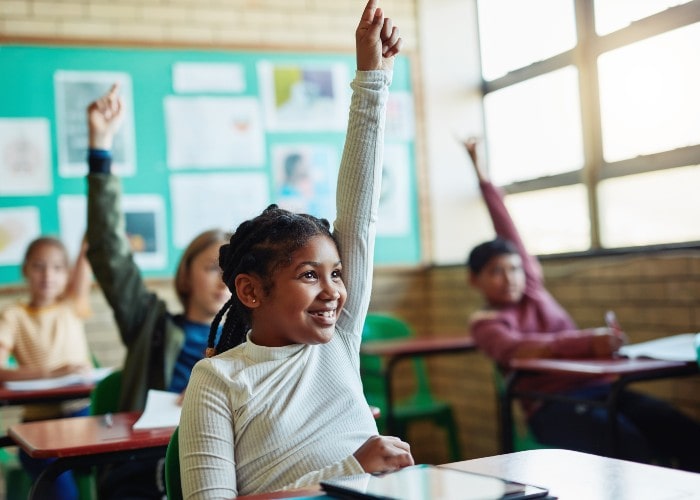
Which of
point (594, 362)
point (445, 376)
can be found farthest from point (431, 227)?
point (594, 362)

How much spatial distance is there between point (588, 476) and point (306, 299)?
0.53 m

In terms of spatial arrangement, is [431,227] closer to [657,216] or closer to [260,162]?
[260,162]

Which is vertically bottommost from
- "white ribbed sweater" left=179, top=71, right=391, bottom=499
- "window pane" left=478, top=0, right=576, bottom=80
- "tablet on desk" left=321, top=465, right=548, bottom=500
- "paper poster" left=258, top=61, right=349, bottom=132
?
"tablet on desk" left=321, top=465, right=548, bottom=500

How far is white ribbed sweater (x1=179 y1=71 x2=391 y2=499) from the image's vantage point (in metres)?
1.38

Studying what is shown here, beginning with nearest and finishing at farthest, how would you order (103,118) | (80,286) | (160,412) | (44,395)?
(160,412) < (103,118) < (44,395) < (80,286)

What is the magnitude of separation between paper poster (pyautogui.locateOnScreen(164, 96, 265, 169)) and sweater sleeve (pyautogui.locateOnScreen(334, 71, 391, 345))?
10.2ft

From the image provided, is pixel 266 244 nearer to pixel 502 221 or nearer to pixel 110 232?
pixel 110 232

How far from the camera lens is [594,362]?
2.85 m

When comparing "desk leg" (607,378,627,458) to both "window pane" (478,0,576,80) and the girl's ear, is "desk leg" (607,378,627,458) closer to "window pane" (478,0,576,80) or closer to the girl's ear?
the girl's ear

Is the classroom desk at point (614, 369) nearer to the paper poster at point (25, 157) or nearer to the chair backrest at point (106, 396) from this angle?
the chair backrest at point (106, 396)

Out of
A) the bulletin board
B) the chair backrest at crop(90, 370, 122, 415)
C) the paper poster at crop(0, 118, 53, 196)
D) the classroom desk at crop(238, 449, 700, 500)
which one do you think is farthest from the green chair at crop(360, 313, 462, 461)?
the classroom desk at crop(238, 449, 700, 500)

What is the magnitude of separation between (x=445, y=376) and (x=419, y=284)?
1.73 feet

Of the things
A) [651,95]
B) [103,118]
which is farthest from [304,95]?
[103,118]

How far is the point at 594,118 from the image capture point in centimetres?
413
